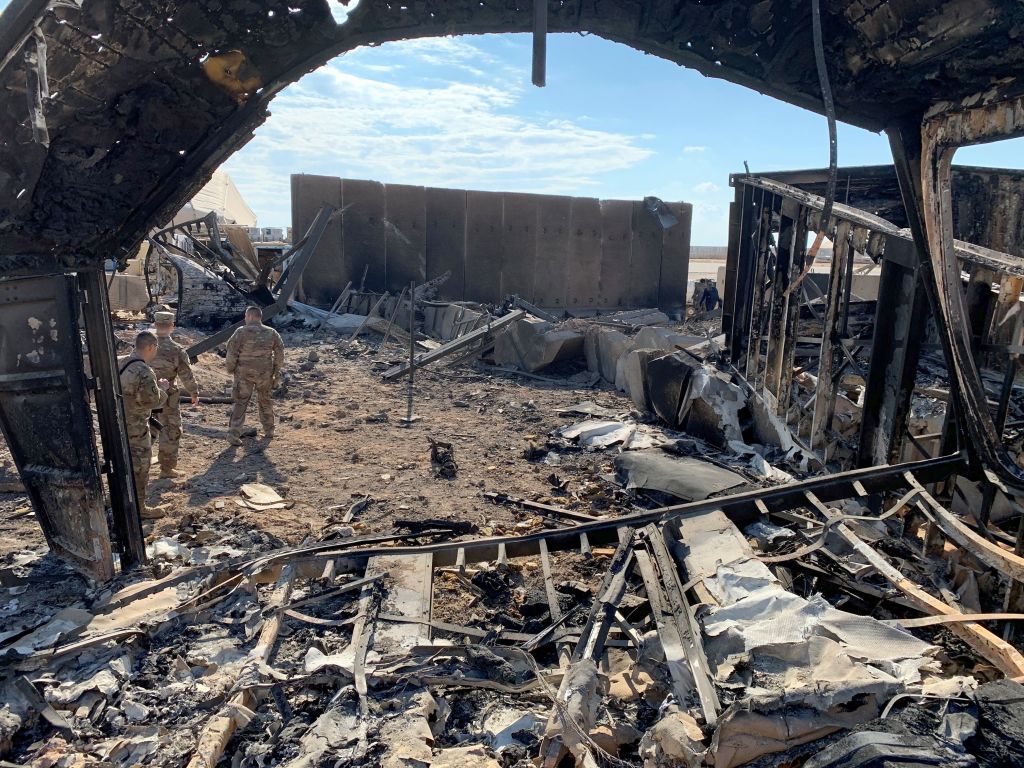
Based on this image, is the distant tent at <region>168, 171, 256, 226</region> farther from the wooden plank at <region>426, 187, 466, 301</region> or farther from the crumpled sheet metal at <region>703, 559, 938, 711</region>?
the crumpled sheet metal at <region>703, 559, 938, 711</region>

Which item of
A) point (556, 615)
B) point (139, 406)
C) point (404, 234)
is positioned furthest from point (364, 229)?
point (556, 615)

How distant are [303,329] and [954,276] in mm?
15086

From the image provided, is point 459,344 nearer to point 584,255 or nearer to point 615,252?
point 584,255

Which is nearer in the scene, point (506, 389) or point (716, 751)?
point (716, 751)

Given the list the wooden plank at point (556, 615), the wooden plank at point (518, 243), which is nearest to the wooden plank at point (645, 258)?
the wooden plank at point (518, 243)

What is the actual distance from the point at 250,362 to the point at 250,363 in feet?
0.05

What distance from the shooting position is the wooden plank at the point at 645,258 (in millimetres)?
21391

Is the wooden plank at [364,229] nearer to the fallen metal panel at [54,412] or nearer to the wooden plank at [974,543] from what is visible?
the fallen metal panel at [54,412]

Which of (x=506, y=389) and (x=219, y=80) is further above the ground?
(x=219, y=80)

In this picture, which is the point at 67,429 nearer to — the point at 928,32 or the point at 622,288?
the point at 928,32

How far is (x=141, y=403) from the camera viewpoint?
6.08m

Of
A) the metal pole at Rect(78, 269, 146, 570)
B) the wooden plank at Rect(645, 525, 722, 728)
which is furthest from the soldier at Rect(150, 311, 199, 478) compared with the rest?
the wooden plank at Rect(645, 525, 722, 728)

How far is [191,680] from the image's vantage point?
3.55 m

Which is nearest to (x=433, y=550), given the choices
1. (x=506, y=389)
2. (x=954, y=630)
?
(x=954, y=630)
